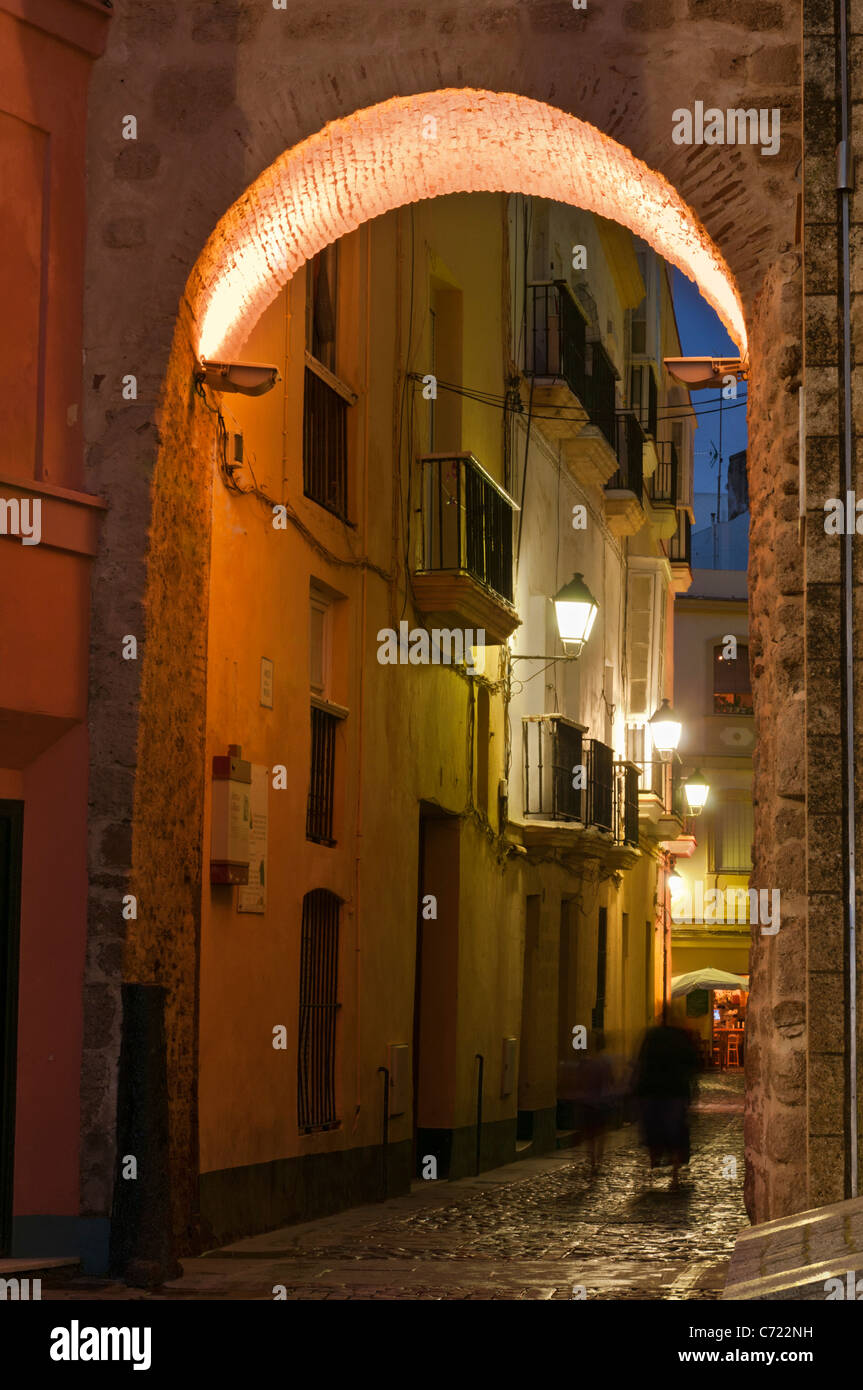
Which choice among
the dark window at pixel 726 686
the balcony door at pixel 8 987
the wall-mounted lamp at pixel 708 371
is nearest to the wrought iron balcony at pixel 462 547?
the wall-mounted lamp at pixel 708 371

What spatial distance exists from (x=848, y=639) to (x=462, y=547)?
8.33 metres

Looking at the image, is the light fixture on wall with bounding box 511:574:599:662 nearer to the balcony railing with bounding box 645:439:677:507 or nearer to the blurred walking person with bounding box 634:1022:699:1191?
the blurred walking person with bounding box 634:1022:699:1191

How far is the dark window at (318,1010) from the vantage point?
1266cm

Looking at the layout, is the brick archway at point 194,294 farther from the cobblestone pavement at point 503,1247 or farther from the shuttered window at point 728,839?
the shuttered window at point 728,839

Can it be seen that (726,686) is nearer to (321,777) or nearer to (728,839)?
(728,839)

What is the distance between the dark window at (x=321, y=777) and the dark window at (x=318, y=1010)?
0.43m

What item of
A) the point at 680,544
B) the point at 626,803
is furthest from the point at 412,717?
the point at 680,544

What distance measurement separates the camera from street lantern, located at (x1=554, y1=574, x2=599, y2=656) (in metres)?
15.7

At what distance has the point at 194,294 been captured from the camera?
31.0 ft

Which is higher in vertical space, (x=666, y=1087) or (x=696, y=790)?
(x=696, y=790)

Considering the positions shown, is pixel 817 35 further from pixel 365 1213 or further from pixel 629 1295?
pixel 365 1213

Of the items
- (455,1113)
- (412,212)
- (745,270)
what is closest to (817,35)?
(745,270)

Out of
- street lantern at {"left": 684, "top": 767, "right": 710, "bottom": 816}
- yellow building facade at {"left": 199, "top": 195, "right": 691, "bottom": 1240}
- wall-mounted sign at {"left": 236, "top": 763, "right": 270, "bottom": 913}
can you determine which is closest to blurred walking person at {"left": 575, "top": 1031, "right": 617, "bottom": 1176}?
yellow building facade at {"left": 199, "top": 195, "right": 691, "bottom": 1240}

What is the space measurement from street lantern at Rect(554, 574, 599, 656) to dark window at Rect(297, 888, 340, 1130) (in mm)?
3453
